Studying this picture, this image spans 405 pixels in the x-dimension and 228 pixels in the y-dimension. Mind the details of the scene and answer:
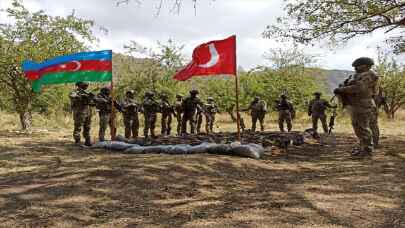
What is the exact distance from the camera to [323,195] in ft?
16.4

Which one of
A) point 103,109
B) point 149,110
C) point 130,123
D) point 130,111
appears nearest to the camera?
point 103,109

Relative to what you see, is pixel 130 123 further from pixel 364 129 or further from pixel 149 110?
pixel 364 129

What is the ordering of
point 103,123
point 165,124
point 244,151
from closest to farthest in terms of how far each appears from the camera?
1. point 244,151
2. point 103,123
3. point 165,124

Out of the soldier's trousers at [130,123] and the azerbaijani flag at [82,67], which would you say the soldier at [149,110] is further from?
the azerbaijani flag at [82,67]

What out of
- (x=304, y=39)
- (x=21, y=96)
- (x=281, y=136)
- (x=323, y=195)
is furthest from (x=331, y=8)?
(x=21, y=96)

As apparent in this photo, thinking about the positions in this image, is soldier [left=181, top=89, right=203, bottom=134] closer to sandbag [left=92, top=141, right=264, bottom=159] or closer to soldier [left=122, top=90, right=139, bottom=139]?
soldier [left=122, top=90, right=139, bottom=139]

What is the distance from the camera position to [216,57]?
9945mm

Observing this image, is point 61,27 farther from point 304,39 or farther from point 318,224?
point 318,224

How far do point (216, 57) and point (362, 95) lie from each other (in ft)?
11.2

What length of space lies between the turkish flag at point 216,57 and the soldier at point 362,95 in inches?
101

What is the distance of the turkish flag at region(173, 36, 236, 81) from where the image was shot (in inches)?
388

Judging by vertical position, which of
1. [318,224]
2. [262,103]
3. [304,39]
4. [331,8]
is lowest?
[318,224]

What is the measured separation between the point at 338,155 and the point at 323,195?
4638 millimetres

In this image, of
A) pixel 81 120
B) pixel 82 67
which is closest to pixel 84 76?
pixel 82 67
